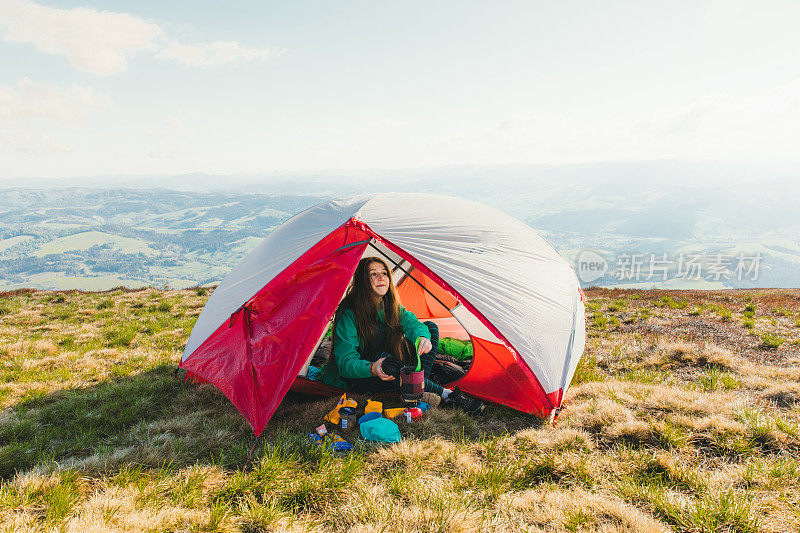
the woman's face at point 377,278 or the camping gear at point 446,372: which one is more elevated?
the woman's face at point 377,278

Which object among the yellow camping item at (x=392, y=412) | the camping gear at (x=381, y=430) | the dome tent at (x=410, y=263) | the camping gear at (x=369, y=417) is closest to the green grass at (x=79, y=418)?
the dome tent at (x=410, y=263)

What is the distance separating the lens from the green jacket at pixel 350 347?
5.11 meters

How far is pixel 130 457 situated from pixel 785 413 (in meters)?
7.48

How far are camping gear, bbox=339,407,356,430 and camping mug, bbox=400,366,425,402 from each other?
71 cm

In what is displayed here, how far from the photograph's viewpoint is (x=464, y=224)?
5680 millimetres

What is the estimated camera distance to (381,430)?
4.43 metres

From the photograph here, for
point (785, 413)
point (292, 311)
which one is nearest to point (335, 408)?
point (292, 311)

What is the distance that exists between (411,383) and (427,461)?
3.81 ft

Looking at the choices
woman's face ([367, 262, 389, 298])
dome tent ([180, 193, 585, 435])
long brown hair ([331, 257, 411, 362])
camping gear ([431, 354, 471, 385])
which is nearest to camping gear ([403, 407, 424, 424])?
long brown hair ([331, 257, 411, 362])

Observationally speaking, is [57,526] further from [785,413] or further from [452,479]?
[785,413]

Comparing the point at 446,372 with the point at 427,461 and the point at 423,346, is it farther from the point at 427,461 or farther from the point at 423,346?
the point at 427,461

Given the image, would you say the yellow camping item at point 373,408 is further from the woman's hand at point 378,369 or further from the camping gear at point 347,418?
the woman's hand at point 378,369

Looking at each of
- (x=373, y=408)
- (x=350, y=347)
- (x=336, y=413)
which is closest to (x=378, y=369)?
(x=373, y=408)

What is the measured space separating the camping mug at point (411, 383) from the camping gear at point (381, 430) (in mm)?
621
